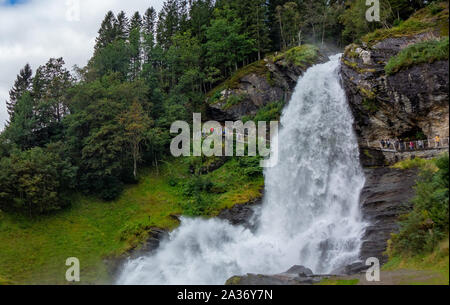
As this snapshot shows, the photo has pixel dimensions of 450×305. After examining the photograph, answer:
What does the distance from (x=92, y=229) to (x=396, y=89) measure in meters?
25.2

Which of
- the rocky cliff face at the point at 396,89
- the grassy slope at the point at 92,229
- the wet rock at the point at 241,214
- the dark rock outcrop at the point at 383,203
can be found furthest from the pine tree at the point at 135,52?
the dark rock outcrop at the point at 383,203

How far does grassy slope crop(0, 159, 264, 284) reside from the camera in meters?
22.6

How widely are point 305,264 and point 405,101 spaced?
44.7 feet

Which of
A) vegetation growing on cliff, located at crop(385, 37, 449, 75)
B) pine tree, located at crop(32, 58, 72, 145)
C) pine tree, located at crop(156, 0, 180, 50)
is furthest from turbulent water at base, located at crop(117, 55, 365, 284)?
pine tree, located at crop(156, 0, 180, 50)

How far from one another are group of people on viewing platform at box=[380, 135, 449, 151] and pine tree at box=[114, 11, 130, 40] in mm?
40899

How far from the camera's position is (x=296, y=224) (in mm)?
23906

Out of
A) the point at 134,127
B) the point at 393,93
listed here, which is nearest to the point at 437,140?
the point at 393,93

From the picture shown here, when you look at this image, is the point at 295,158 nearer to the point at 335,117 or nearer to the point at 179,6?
the point at 335,117

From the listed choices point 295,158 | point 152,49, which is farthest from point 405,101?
point 152,49

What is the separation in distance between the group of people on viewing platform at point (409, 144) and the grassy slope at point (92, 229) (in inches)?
394

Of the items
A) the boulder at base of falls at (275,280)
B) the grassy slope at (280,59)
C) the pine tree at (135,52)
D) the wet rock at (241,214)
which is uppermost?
the pine tree at (135,52)

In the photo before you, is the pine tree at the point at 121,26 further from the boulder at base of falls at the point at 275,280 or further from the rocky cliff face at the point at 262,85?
the boulder at base of falls at the point at 275,280

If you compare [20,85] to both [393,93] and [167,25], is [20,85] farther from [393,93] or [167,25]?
[393,93]

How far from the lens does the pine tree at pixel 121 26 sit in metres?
52.5
